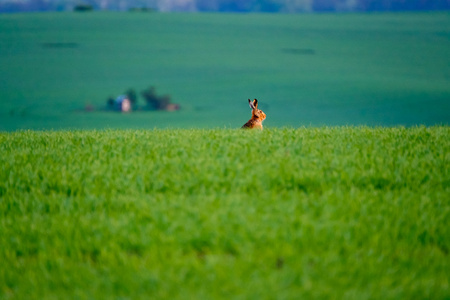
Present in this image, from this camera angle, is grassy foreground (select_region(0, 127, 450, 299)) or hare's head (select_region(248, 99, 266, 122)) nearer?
grassy foreground (select_region(0, 127, 450, 299))

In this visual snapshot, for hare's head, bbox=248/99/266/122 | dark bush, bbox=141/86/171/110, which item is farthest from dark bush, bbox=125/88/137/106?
hare's head, bbox=248/99/266/122

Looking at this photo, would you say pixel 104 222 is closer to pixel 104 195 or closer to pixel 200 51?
pixel 104 195

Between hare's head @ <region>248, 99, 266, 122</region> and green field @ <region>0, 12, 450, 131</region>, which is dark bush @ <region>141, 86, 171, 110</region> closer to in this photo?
green field @ <region>0, 12, 450, 131</region>

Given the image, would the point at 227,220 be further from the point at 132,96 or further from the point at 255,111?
the point at 132,96

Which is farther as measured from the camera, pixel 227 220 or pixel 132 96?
pixel 132 96

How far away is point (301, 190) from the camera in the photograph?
7102 millimetres

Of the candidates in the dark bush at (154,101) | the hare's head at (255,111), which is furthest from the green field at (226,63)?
the hare's head at (255,111)

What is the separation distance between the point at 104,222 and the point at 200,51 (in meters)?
49.0

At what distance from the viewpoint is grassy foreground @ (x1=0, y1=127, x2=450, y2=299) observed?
4.76 meters

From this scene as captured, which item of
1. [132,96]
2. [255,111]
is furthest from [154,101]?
[255,111]

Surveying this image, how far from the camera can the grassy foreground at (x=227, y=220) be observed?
15.6 ft

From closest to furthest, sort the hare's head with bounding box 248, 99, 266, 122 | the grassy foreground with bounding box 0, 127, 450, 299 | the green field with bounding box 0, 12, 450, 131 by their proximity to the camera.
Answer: the grassy foreground with bounding box 0, 127, 450, 299, the hare's head with bounding box 248, 99, 266, 122, the green field with bounding box 0, 12, 450, 131

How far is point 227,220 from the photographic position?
230 inches

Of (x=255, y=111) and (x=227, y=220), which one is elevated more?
(x=255, y=111)
